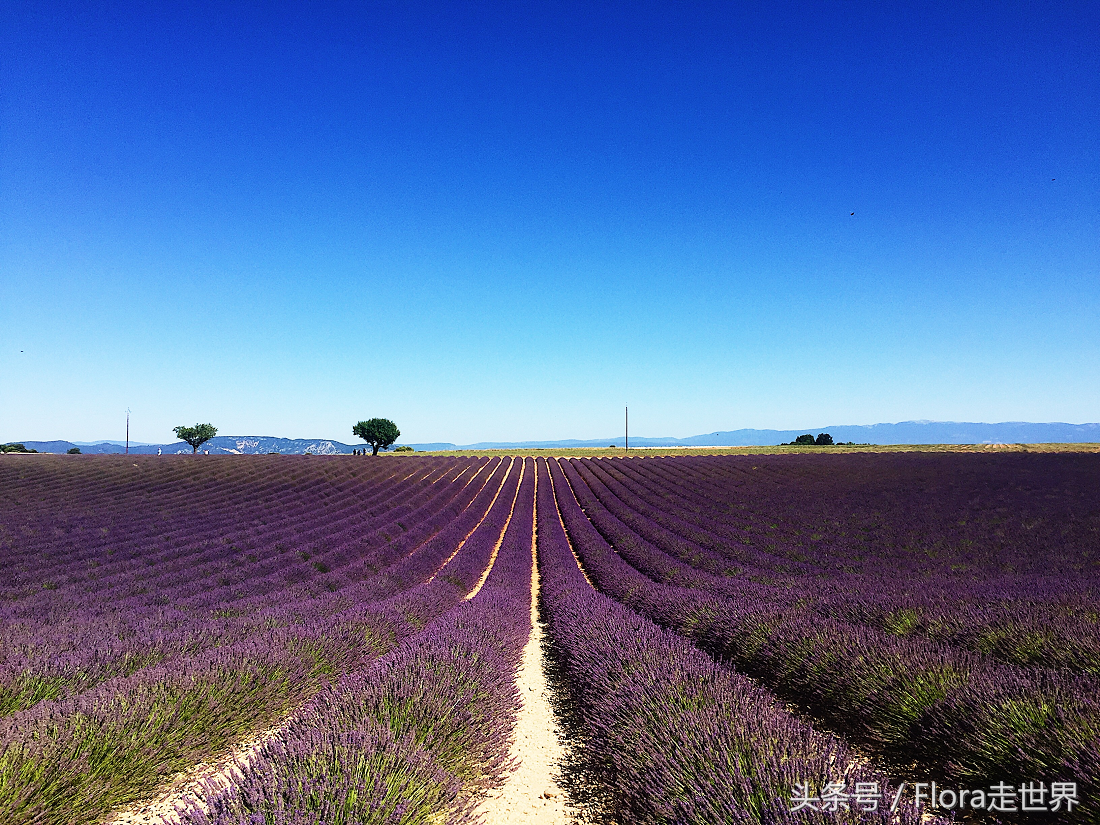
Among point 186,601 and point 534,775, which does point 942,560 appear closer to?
point 534,775

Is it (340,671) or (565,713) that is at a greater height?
(340,671)

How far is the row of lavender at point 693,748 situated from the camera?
1.76 metres

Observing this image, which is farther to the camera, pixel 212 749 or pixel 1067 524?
pixel 1067 524

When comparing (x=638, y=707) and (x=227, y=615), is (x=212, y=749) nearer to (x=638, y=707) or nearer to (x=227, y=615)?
(x=638, y=707)

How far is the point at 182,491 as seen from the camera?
58.0ft

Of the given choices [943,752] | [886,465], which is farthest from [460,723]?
[886,465]

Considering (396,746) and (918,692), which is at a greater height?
(396,746)

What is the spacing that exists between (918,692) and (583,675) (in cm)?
224

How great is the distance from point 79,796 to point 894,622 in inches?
225

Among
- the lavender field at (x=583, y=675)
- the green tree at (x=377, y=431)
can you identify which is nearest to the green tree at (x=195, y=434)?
the green tree at (x=377, y=431)

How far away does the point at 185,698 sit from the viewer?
2.89 metres

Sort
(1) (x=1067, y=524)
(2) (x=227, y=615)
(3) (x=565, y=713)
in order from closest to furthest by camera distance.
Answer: (3) (x=565, y=713)
(2) (x=227, y=615)
(1) (x=1067, y=524)

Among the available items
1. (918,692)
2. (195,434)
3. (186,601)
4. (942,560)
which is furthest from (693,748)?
(195,434)

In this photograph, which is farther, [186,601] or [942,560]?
[942,560]
